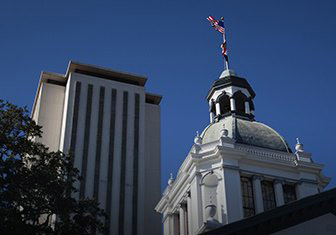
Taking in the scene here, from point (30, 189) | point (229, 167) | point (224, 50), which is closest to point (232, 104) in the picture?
point (229, 167)

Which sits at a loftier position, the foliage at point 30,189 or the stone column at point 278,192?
the stone column at point 278,192

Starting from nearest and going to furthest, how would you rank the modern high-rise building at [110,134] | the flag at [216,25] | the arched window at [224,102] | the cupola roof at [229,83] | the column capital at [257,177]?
the column capital at [257,177], the arched window at [224,102], the cupola roof at [229,83], the flag at [216,25], the modern high-rise building at [110,134]

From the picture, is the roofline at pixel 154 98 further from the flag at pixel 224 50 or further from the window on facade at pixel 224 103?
the window on facade at pixel 224 103

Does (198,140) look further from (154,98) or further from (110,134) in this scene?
(154,98)

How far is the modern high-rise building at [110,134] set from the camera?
63125 millimetres

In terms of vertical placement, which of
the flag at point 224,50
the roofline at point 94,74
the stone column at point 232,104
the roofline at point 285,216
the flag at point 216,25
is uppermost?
the roofline at point 94,74

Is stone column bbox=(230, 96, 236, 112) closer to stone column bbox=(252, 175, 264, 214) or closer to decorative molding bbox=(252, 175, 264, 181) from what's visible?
decorative molding bbox=(252, 175, 264, 181)

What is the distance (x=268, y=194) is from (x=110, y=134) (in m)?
32.0

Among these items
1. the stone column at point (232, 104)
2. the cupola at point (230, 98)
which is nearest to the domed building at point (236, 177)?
the stone column at point (232, 104)

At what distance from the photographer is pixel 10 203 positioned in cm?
2653

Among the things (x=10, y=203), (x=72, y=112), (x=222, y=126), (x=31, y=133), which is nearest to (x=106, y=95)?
(x=72, y=112)

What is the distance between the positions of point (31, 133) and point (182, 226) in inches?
530

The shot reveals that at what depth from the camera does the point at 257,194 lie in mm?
37594

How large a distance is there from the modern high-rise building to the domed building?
20731 mm
